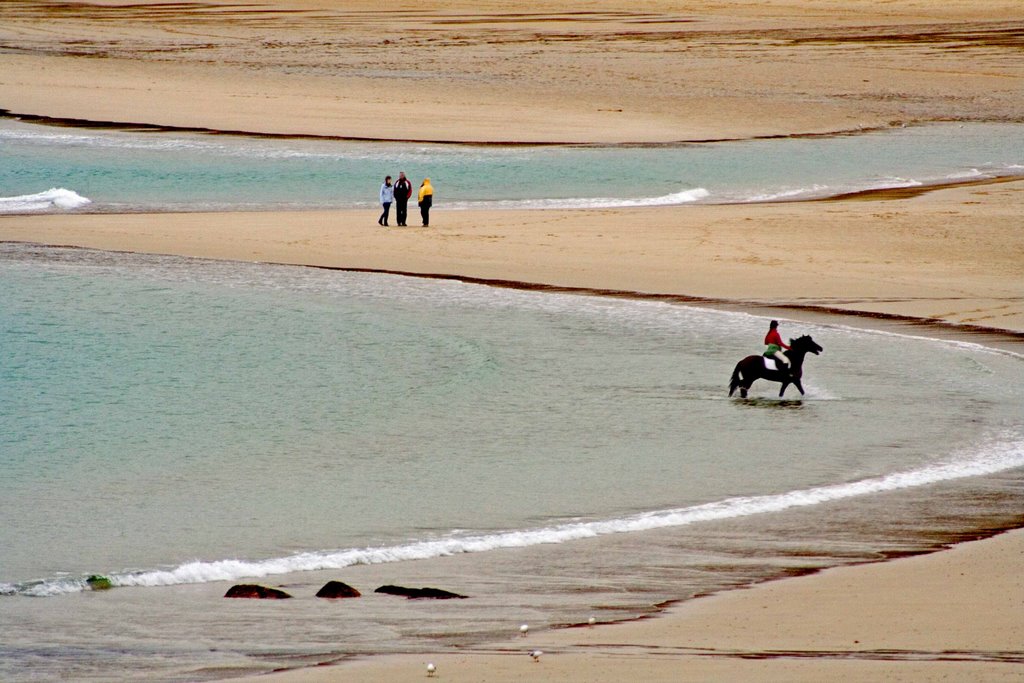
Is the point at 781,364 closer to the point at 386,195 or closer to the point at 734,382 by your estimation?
the point at 734,382

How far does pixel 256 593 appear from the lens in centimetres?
966

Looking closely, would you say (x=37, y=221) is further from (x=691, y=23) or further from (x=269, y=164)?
(x=691, y=23)

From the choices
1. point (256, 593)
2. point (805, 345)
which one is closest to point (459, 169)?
point (805, 345)

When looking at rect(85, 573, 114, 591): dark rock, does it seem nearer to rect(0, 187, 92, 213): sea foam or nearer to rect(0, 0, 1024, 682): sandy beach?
rect(0, 0, 1024, 682): sandy beach

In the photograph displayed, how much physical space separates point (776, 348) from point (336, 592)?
7.37 metres

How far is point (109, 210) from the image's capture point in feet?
102

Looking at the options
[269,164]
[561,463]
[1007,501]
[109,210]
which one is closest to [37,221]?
[109,210]

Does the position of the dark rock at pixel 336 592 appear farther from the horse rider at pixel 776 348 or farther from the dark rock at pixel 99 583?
the horse rider at pixel 776 348

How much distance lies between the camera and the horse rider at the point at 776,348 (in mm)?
15402

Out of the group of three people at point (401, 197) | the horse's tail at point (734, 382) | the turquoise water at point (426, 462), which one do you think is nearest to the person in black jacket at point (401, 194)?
the group of three people at point (401, 197)

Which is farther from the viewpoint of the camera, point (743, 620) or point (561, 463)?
point (561, 463)

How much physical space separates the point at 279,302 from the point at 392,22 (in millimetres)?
37099

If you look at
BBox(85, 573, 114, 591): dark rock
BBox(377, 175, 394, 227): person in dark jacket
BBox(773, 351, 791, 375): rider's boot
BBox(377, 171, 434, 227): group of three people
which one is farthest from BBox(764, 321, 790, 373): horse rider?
BBox(377, 175, 394, 227): person in dark jacket

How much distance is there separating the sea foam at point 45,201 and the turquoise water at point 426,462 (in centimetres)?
927
